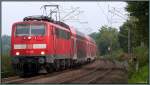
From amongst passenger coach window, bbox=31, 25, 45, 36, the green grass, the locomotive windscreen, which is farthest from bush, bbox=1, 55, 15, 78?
the green grass

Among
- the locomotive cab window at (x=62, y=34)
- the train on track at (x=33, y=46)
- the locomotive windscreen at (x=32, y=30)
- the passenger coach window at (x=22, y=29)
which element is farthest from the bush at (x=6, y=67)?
the locomotive cab window at (x=62, y=34)

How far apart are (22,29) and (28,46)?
110 cm

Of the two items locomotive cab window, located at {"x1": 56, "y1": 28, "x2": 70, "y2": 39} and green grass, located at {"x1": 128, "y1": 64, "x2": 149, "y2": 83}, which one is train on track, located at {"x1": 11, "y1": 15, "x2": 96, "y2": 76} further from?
green grass, located at {"x1": 128, "y1": 64, "x2": 149, "y2": 83}

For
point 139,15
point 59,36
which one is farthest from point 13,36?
point 139,15

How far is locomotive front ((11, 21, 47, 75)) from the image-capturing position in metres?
26.0

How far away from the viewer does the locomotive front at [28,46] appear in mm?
26016

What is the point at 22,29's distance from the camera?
26.6 meters

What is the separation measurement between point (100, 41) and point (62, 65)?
70418 millimetres

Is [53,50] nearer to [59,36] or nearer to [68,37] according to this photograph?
[59,36]

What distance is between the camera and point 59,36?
2911cm

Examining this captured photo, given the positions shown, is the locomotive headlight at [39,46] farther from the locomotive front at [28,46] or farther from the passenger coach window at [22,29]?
the passenger coach window at [22,29]

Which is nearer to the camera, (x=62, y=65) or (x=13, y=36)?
(x=13, y=36)

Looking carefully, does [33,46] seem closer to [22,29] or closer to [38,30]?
[38,30]

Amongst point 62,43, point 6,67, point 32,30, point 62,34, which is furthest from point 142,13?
point 6,67
